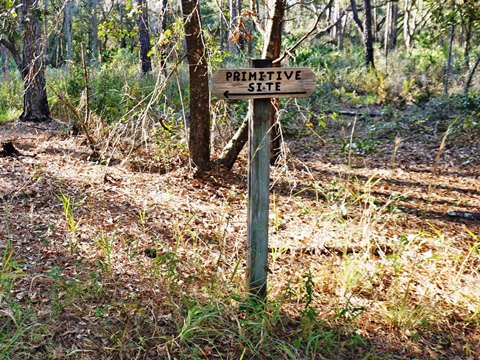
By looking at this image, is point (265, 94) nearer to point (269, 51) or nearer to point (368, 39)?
point (269, 51)

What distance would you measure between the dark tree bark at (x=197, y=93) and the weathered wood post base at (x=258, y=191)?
2.48 meters

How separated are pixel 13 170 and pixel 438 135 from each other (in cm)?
723

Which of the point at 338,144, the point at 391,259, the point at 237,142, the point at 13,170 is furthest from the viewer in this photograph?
the point at 338,144

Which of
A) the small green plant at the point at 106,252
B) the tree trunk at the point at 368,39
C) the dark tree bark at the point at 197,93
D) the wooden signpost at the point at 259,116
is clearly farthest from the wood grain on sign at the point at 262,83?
the tree trunk at the point at 368,39

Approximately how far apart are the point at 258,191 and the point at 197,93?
3025 mm

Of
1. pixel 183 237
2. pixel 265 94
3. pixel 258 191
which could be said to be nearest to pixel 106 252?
pixel 183 237

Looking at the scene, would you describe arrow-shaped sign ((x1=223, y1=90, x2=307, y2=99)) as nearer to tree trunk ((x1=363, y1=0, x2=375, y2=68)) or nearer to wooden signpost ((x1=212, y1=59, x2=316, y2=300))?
wooden signpost ((x1=212, y1=59, x2=316, y2=300))

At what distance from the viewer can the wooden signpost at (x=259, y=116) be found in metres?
3.05

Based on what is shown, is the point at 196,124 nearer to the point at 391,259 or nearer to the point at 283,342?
the point at 391,259

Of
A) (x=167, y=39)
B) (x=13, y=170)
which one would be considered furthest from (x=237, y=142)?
(x=13, y=170)

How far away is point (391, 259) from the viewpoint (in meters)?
4.24

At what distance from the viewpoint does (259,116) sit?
3193 millimetres

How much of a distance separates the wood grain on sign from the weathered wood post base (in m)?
0.09

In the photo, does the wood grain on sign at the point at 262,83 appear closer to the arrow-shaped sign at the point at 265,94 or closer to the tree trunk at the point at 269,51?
the arrow-shaped sign at the point at 265,94
